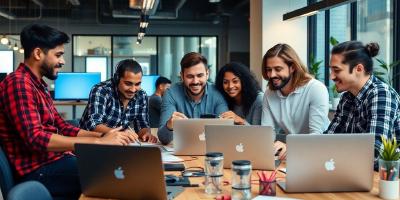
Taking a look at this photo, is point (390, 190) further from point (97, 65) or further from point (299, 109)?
point (97, 65)

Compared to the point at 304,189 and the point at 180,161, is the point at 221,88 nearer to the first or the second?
the point at 180,161

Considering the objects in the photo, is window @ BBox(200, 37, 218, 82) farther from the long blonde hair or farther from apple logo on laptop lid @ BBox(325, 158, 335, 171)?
apple logo on laptop lid @ BBox(325, 158, 335, 171)

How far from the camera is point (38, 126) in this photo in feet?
8.26

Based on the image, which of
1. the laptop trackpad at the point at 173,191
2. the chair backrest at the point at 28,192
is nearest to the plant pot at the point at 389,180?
the laptop trackpad at the point at 173,191

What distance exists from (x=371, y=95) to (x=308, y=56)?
5747 mm

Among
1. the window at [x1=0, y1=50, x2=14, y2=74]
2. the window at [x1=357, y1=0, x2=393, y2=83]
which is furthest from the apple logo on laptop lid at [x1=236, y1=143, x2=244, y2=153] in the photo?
the window at [x1=0, y1=50, x2=14, y2=74]

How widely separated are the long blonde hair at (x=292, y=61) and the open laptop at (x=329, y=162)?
1242 mm

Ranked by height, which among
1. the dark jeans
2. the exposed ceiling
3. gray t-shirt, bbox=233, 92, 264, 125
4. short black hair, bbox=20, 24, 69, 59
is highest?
the exposed ceiling

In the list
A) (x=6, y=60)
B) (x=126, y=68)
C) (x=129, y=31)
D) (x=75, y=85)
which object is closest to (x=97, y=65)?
(x=129, y=31)

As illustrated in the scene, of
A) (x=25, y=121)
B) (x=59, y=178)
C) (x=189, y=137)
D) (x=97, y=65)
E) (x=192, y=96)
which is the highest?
(x=97, y=65)

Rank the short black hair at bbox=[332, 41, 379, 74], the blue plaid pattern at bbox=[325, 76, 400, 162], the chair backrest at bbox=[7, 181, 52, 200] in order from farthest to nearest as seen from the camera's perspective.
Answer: the short black hair at bbox=[332, 41, 379, 74]
the blue plaid pattern at bbox=[325, 76, 400, 162]
the chair backrest at bbox=[7, 181, 52, 200]

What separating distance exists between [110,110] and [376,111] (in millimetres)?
2001

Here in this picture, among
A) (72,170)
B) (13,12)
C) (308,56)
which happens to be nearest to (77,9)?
(13,12)

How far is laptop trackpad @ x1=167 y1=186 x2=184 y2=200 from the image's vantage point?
1.90m
